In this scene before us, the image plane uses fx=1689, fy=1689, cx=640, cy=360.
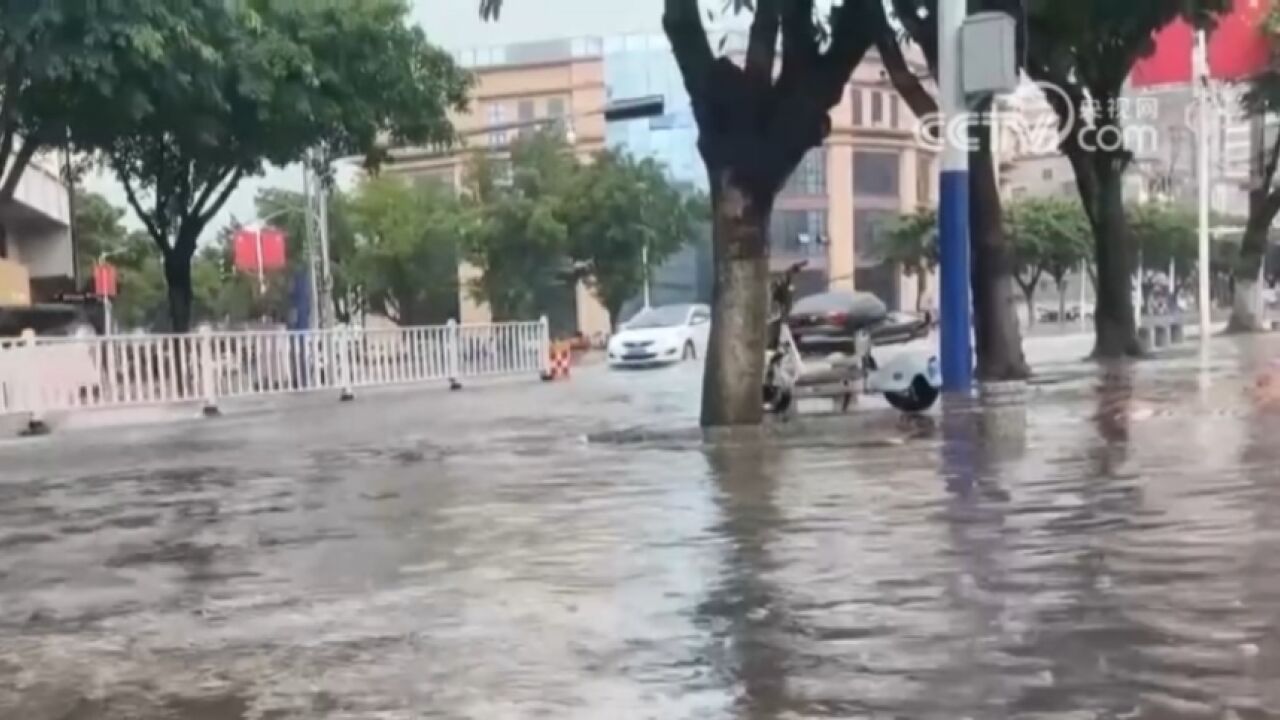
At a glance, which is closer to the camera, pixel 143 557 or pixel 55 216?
A: pixel 143 557

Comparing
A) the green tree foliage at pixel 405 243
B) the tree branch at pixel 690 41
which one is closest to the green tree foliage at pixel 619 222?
the green tree foliage at pixel 405 243

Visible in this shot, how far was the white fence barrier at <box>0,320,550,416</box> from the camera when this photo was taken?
19391 millimetres

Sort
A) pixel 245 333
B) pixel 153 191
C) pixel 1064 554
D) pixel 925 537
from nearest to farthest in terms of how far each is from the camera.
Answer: pixel 1064 554 < pixel 925 537 < pixel 245 333 < pixel 153 191

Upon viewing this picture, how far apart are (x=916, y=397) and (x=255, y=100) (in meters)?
13.9

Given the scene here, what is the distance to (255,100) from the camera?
25.5 metres

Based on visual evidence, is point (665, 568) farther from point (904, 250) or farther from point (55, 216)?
point (904, 250)

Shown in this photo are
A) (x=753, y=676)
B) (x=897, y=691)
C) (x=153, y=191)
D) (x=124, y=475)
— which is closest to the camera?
(x=897, y=691)

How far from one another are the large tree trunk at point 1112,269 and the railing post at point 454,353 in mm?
10914

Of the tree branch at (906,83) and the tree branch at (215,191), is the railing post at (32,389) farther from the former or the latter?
the tree branch at (215,191)

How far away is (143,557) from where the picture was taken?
821cm

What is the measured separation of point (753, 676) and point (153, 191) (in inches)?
1142

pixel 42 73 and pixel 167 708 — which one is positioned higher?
pixel 42 73

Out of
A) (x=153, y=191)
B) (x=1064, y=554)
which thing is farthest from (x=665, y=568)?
(x=153, y=191)

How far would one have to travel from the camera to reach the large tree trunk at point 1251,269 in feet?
119
